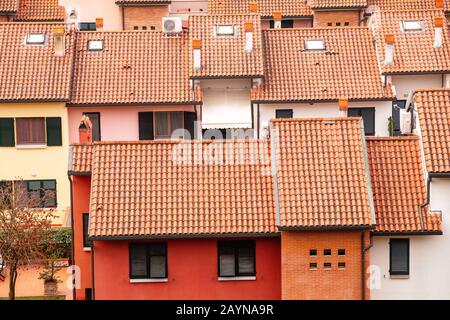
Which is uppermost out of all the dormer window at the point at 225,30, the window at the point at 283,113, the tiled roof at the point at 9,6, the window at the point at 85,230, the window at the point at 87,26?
the tiled roof at the point at 9,6

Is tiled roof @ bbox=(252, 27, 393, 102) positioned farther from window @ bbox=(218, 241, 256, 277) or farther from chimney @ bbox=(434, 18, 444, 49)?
window @ bbox=(218, 241, 256, 277)

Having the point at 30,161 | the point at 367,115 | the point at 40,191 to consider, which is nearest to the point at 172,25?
the point at 30,161

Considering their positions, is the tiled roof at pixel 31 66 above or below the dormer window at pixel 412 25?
below

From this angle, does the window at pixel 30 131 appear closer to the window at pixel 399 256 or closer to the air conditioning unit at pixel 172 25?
the air conditioning unit at pixel 172 25

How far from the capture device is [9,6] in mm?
64625

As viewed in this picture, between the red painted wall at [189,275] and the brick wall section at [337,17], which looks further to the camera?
the brick wall section at [337,17]

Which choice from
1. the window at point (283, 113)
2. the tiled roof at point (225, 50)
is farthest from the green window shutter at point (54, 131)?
the window at point (283, 113)

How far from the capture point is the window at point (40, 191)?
150 ft

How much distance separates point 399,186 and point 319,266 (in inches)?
184

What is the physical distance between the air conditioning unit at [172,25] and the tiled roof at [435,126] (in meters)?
21.4

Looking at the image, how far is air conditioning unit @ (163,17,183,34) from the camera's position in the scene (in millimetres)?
52562

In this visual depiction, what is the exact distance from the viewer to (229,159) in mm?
34219
